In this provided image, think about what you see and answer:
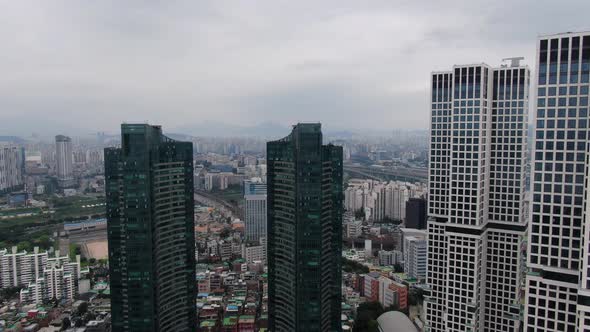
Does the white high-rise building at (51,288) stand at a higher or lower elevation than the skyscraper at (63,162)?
lower

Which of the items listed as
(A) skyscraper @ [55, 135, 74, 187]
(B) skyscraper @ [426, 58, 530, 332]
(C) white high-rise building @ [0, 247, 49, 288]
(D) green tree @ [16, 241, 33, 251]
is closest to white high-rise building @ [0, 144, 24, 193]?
(A) skyscraper @ [55, 135, 74, 187]

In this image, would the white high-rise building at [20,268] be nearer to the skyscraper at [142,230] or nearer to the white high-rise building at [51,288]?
the white high-rise building at [51,288]

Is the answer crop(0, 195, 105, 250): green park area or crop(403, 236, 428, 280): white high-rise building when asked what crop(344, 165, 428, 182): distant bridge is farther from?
crop(0, 195, 105, 250): green park area

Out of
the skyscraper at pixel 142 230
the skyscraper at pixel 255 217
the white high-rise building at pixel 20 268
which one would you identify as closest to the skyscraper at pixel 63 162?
the white high-rise building at pixel 20 268

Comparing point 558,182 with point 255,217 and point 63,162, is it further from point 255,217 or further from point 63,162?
point 63,162

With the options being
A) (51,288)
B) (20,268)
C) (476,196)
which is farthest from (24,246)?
(476,196)

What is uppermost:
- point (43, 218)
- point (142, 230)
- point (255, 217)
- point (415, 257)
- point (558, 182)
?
point (558, 182)
